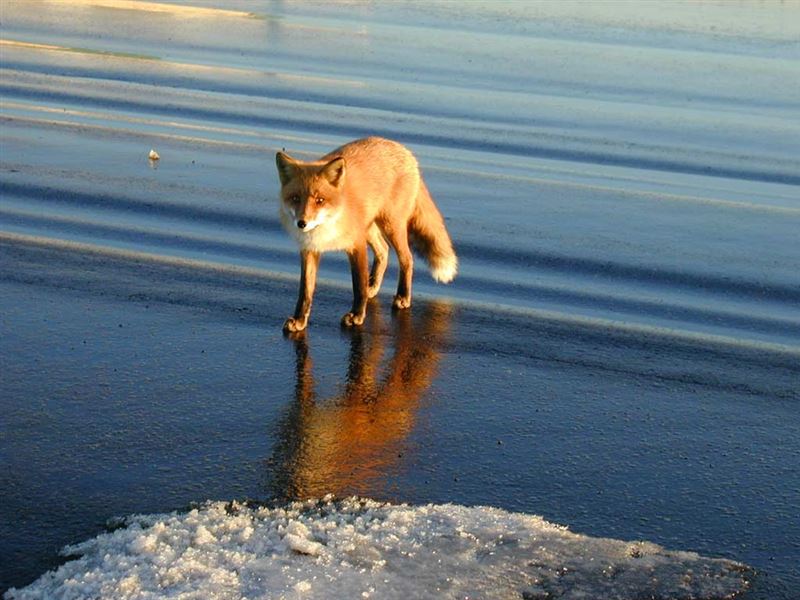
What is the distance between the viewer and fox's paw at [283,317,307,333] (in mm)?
7577

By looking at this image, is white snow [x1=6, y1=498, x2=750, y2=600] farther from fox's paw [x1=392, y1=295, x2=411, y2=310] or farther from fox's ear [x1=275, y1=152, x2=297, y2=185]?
fox's paw [x1=392, y1=295, x2=411, y2=310]

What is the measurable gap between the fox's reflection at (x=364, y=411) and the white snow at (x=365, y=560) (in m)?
0.39

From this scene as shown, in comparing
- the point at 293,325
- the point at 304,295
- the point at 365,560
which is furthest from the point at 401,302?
the point at 365,560

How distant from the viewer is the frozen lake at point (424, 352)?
4879 mm

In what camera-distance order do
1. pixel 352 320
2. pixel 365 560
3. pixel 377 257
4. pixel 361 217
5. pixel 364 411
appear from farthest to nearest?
pixel 377 257 < pixel 361 217 < pixel 352 320 < pixel 364 411 < pixel 365 560

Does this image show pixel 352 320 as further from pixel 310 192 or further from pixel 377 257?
pixel 377 257

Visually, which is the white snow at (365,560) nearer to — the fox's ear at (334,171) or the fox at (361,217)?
the fox at (361,217)

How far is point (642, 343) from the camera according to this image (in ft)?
24.9

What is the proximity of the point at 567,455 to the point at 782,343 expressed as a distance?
2.44m

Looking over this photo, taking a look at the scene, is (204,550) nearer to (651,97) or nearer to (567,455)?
(567,455)

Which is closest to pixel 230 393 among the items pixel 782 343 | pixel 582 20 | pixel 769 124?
pixel 782 343

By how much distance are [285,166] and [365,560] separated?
3683 mm

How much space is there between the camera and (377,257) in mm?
8891

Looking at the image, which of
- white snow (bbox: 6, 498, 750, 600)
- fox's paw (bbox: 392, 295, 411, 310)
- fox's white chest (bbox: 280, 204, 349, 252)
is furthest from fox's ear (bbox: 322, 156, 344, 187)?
white snow (bbox: 6, 498, 750, 600)
